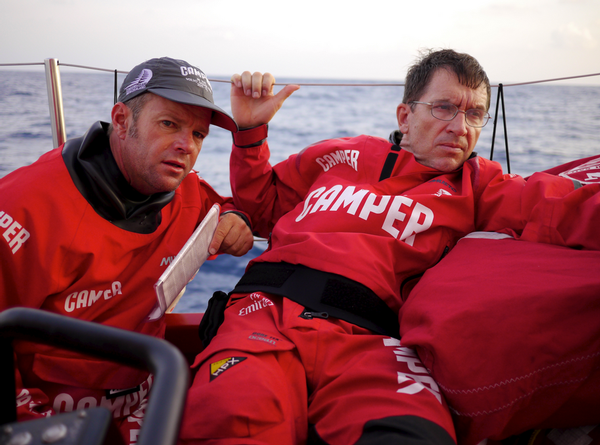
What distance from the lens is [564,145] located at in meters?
10.2

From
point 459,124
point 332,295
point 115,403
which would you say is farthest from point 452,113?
point 115,403

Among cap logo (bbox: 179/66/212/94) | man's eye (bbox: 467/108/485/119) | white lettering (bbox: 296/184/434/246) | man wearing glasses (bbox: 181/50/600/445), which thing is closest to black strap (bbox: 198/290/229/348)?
man wearing glasses (bbox: 181/50/600/445)

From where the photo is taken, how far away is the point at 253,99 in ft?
5.33

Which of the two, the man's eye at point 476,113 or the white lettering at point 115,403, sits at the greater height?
the man's eye at point 476,113

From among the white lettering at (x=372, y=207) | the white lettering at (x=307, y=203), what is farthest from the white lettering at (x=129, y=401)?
the white lettering at (x=372, y=207)

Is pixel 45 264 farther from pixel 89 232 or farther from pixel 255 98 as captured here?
pixel 255 98

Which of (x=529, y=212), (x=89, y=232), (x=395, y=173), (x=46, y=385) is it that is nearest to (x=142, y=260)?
(x=89, y=232)

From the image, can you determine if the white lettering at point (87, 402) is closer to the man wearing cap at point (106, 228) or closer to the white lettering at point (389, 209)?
the man wearing cap at point (106, 228)

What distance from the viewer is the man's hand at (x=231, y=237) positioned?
1.44 meters

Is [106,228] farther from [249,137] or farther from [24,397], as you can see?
[249,137]

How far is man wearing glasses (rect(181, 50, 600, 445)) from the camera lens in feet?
2.82

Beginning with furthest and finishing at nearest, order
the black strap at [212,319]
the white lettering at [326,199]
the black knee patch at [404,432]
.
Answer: the white lettering at [326,199] → the black strap at [212,319] → the black knee patch at [404,432]

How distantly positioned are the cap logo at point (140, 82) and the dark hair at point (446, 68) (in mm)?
876

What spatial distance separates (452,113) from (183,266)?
96cm
